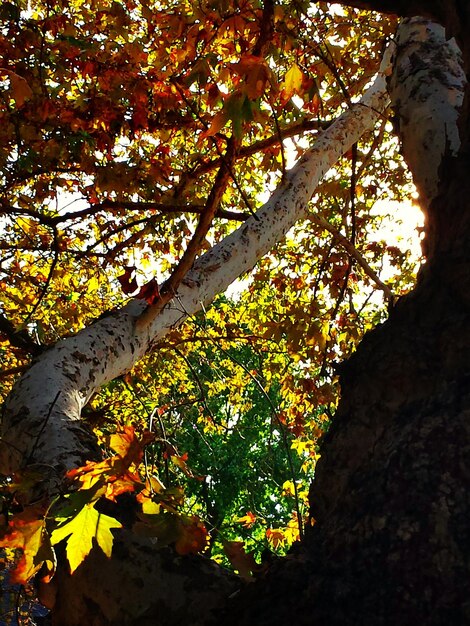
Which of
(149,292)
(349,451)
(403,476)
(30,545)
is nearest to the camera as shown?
(403,476)

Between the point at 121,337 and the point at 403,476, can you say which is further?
the point at 121,337

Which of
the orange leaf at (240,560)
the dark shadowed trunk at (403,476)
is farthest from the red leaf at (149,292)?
the orange leaf at (240,560)

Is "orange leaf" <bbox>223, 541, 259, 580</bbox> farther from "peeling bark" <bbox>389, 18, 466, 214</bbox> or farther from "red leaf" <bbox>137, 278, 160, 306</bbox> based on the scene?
"red leaf" <bbox>137, 278, 160, 306</bbox>

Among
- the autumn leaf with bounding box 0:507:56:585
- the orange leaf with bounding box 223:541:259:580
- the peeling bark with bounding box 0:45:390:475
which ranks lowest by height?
the autumn leaf with bounding box 0:507:56:585

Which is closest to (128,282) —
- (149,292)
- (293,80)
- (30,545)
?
(149,292)

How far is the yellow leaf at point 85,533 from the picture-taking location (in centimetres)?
99

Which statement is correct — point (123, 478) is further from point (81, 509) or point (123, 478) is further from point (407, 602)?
point (407, 602)

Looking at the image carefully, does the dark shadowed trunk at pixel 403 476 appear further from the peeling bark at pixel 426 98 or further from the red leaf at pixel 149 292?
the red leaf at pixel 149 292

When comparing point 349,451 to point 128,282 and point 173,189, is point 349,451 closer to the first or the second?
point 128,282

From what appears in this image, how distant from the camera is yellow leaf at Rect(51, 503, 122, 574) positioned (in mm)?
993

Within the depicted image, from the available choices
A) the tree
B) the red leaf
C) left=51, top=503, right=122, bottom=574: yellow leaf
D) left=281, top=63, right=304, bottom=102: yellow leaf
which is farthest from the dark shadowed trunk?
the red leaf

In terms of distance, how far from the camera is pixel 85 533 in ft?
3.26

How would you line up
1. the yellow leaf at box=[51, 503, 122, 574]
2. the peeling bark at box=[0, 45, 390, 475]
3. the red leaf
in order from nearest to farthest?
the yellow leaf at box=[51, 503, 122, 574], the peeling bark at box=[0, 45, 390, 475], the red leaf

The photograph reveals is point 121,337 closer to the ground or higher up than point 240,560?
higher up
